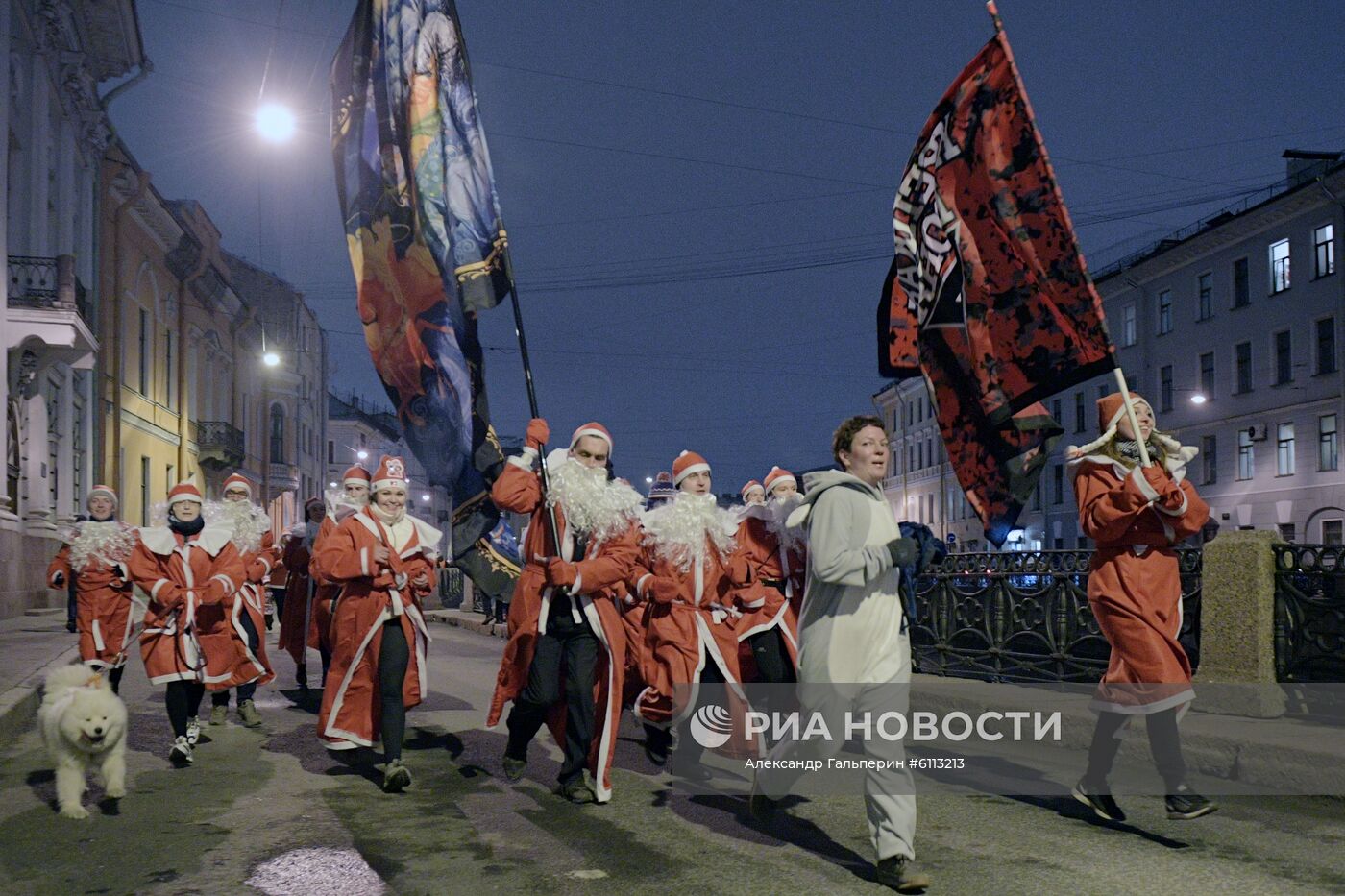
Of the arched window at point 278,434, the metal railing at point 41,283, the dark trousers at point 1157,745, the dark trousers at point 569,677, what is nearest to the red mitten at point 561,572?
the dark trousers at point 569,677

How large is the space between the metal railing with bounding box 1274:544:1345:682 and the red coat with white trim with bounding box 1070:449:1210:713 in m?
3.54

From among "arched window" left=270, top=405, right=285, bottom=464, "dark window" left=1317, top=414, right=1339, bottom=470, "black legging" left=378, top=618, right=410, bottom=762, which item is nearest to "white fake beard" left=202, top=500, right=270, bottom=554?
"black legging" left=378, top=618, right=410, bottom=762

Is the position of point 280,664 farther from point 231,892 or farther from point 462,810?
point 231,892

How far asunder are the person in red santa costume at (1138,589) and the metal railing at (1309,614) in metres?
3.55

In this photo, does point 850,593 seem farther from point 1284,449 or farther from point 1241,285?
point 1241,285

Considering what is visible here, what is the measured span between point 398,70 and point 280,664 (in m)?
8.83

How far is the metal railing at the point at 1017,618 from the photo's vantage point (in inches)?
422

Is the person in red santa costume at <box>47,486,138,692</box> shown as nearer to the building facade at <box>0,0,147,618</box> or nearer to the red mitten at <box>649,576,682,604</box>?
the red mitten at <box>649,576,682,604</box>

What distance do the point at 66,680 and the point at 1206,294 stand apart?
44084mm

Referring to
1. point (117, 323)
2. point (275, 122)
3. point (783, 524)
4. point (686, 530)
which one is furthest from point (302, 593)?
point (117, 323)

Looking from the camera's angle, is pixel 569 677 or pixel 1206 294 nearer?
pixel 569 677

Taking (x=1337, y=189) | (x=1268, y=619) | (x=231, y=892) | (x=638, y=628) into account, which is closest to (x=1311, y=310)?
(x=1337, y=189)

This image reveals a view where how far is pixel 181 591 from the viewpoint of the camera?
300 inches

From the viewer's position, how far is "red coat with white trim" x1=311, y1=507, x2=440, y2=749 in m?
6.83
